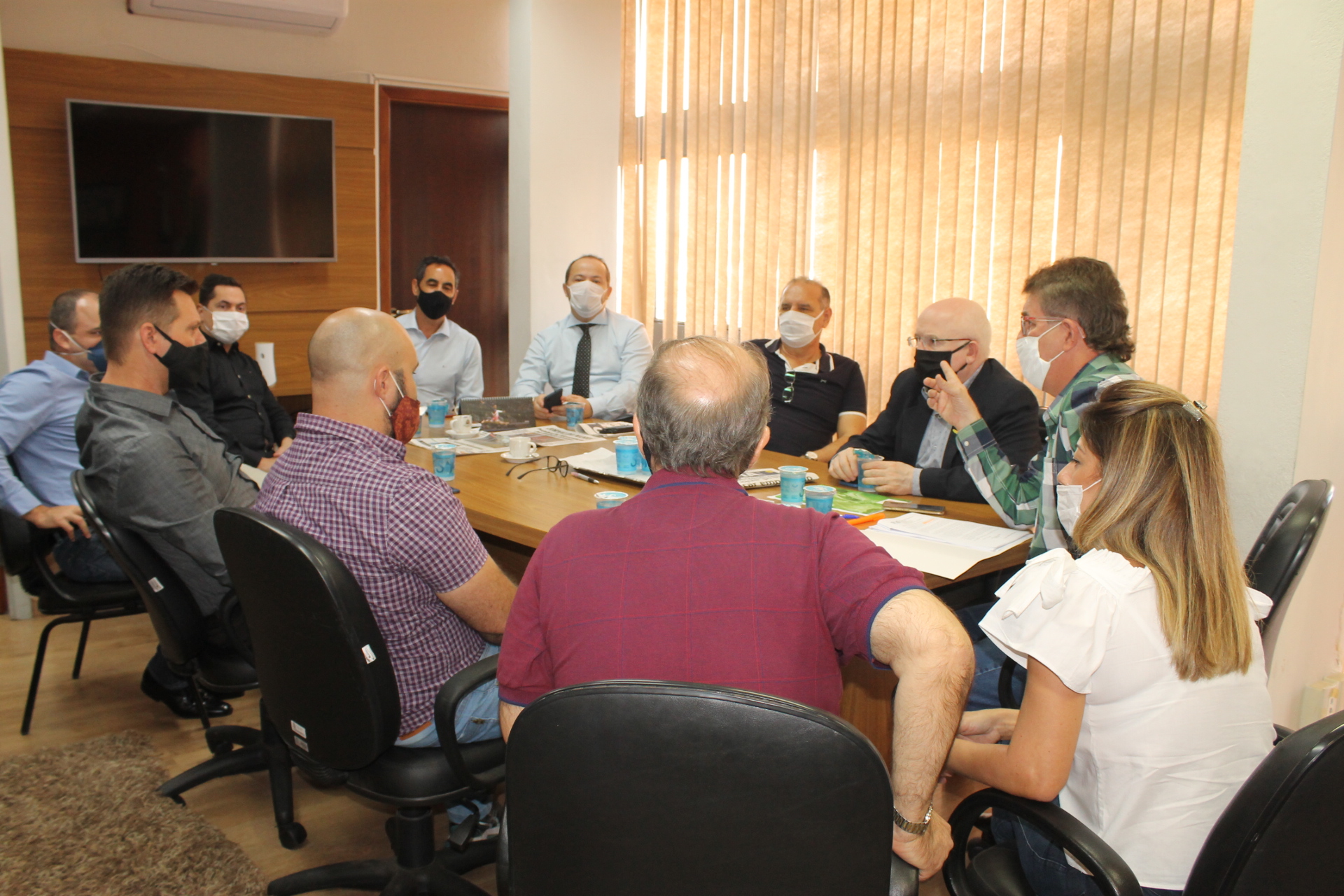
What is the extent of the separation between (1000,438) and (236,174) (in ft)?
14.5

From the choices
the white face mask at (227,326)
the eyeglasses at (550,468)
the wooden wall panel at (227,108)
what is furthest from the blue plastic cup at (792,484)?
the wooden wall panel at (227,108)

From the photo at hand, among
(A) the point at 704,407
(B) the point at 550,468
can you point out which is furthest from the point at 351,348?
(B) the point at 550,468

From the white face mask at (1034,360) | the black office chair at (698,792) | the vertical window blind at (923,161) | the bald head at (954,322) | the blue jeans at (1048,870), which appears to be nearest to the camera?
the black office chair at (698,792)

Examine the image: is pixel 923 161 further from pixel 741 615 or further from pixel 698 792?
pixel 698 792

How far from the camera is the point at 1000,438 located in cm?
291

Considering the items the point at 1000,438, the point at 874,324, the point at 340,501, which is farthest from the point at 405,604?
the point at 874,324

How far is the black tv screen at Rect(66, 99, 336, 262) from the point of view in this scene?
16.1 ft

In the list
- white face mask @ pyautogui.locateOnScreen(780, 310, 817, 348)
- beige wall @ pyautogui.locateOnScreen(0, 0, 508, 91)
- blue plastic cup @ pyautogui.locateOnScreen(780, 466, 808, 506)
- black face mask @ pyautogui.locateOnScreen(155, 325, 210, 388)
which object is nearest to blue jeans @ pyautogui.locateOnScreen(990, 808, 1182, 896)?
blue plastic cup @ pyautogui.locateOnScreen(780, 466, 808, 506)

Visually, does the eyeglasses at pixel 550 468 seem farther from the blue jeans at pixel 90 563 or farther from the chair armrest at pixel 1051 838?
the chair armrest at pixel 1051 838

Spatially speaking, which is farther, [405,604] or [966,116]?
[966,116]

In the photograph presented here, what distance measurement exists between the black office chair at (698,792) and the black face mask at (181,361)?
2.14 metres

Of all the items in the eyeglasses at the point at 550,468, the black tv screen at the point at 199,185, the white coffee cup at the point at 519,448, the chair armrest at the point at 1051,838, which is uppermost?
the black tv screen at the point at 199,185

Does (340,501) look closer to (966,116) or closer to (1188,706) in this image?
(1188,706)

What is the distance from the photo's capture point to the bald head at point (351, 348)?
78.4 inches
